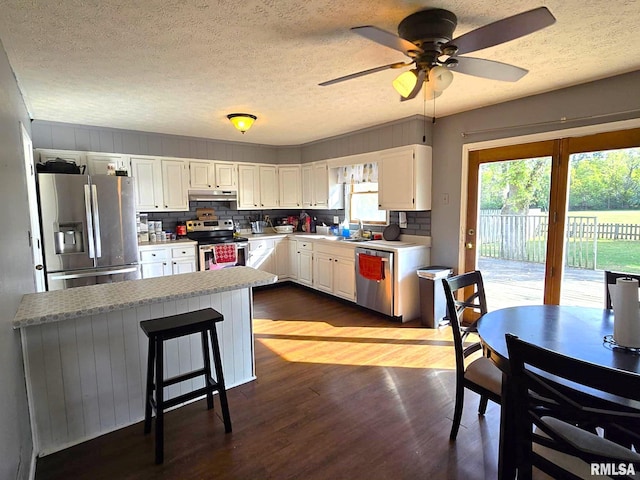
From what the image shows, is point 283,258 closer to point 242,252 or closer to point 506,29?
point 242,252

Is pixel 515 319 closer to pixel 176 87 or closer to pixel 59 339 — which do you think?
pixel 59 339

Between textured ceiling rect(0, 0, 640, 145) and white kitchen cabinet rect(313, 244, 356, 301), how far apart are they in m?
1.89

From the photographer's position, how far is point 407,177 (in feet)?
13.5

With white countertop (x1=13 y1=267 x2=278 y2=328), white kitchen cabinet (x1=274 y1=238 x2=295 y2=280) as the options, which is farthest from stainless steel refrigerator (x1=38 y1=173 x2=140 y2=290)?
white kitchen cabinet (x1=274 y1=238 x2=295 y2=280)

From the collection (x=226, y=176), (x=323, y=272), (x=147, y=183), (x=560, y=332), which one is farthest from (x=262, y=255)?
(x=560, y=332)

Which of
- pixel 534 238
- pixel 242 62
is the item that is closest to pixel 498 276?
pixel 534 238

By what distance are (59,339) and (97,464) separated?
73 centimetres

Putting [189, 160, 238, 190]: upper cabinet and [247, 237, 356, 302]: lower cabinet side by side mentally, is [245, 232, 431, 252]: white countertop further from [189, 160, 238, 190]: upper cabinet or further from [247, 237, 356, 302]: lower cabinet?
[189, 160, 238, 190]: upper cabinet

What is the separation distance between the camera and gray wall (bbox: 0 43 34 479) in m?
1.39

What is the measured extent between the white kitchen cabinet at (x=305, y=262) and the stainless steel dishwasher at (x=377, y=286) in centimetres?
110

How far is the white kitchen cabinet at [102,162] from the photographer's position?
4.27m

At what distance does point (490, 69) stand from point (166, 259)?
4157 millimetres

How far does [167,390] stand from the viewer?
242 centimetres

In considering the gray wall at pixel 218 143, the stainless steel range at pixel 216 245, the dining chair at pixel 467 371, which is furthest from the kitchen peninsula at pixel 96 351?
the gray wall at pixel 218 143
